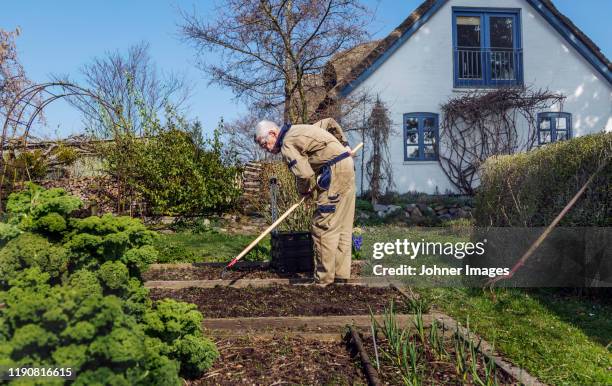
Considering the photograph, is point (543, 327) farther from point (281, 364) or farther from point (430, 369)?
point (281, 364)

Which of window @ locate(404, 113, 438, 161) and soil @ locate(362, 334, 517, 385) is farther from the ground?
window @ locate(404, 113, 438, 161)

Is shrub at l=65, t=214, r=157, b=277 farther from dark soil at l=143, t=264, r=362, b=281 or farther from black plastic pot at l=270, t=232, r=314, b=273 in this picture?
black plastic pot at l=270, t=232, r=314, b=273

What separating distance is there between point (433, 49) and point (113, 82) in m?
17.3

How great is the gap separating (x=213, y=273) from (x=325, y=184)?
1.75 meters

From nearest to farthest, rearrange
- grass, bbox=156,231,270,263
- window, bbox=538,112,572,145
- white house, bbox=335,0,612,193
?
1. grass, bbox=156,231,270,263
2. white house, bbox=335,0,612,193
3. window, bbox=538,112,572,145

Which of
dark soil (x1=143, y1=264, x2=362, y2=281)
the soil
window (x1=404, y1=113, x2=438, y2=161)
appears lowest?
the soil

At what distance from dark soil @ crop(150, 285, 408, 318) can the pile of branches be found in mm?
11386

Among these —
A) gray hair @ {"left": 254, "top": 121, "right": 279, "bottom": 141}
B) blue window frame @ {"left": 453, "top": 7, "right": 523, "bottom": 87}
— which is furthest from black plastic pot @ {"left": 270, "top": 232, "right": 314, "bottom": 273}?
blue window frame @ {"left": 453, "top": 7, "right": 523, "bottom": 87}

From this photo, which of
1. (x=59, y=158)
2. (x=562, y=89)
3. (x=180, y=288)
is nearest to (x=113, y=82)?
(x=59, y=158)

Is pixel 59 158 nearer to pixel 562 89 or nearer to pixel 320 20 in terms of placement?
pixel 320 20

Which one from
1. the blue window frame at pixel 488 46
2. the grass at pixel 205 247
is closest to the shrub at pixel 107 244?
the grass at pixel 205 247

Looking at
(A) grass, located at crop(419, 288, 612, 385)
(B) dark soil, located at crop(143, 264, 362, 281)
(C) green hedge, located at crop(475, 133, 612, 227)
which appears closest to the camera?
(A) grass, located at crop(419, 288, 612, 385)

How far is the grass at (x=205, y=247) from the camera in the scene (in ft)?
24.2

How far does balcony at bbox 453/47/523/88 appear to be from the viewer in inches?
643
